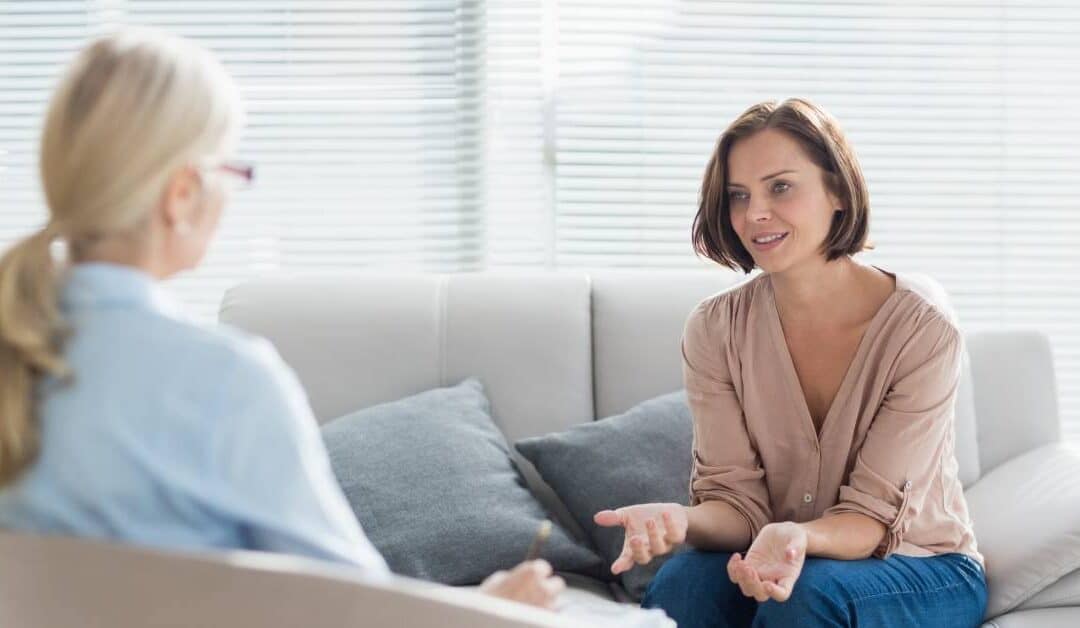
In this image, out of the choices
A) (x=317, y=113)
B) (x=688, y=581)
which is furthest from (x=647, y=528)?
(x=317, y=113)

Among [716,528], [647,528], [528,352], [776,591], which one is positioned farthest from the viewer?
[528,352]

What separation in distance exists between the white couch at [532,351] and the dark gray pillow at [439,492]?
12 cm

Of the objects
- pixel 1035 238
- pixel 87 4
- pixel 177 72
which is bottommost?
pixel 1035 238

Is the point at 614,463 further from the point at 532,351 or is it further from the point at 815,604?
the point at 815,604

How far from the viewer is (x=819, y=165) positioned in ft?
6.29

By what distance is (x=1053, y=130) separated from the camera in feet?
10.1

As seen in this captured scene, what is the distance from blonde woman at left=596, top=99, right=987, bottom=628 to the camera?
179cm

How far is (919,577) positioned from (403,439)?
98 cm

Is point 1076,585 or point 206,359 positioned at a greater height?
point 206,359

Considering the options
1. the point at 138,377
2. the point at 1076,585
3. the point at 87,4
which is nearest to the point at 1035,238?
the point at 1076,585

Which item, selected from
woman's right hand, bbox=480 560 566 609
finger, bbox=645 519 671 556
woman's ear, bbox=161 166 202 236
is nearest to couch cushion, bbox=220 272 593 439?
finger, bbox=645 519 671 556

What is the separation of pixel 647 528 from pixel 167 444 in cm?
99

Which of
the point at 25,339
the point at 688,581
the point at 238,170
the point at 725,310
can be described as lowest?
the point at 688,581

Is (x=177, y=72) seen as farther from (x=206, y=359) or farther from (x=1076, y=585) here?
(x=1076, y=585)
